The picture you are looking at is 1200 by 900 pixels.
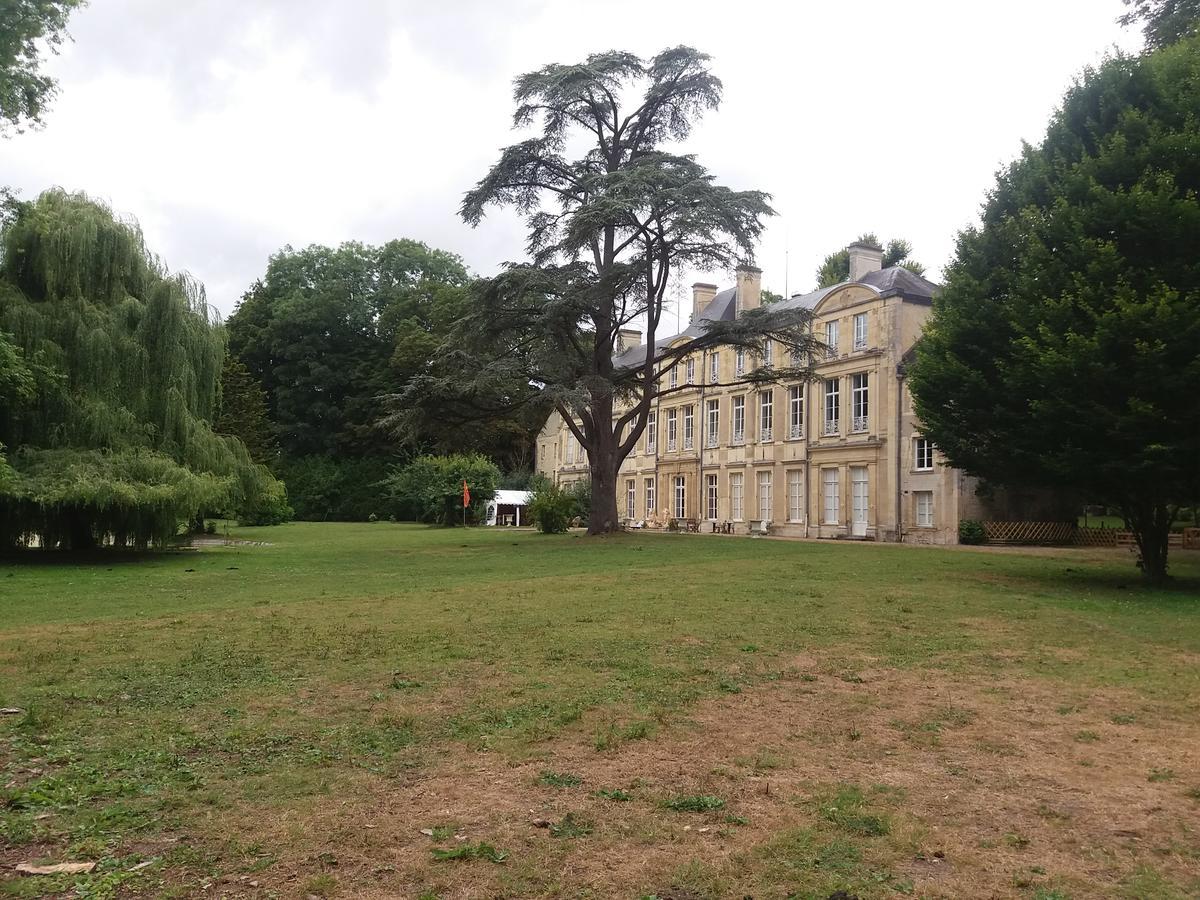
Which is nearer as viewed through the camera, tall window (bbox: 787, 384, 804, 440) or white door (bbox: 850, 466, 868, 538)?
white door (bbox: 850, 466, 868, 538)

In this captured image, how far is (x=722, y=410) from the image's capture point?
143 feet

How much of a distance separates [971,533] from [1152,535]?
14.5m

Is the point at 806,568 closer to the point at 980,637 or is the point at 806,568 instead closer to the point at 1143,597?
the point at 1143,597

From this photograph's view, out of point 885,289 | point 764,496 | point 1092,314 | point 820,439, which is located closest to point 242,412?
point 764,496

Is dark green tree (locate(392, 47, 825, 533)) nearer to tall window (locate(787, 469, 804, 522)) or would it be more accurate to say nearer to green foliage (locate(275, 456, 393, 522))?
tall window (locate(787, 469, 804, 522))

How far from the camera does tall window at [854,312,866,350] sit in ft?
115

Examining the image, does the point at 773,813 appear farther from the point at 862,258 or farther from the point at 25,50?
the point at 862,258

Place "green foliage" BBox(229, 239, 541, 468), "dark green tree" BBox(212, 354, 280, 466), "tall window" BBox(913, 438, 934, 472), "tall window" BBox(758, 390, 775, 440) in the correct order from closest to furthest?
"tall window" BBox(913, 438, 934, 472) < "tall window" BBox(758, 390, 775, 440) < "dark green tree" BBox(212, 354, 280, 466) < "green foliage" BBox(229, 239, 541, 468)

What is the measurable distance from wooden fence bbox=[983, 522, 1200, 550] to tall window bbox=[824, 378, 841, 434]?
7.40m

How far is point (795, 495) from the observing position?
3856cm

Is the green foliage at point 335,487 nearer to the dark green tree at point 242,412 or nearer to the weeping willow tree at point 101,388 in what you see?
the dark green tree at point 242,412

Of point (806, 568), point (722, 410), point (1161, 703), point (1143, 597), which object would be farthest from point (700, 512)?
point (1161, 703)

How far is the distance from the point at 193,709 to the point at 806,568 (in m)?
13.6

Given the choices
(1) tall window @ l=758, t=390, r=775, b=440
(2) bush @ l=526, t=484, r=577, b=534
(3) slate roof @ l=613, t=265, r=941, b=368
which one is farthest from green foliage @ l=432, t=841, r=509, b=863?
(1) tall window @ l=758, t=390, r=775, b=440
